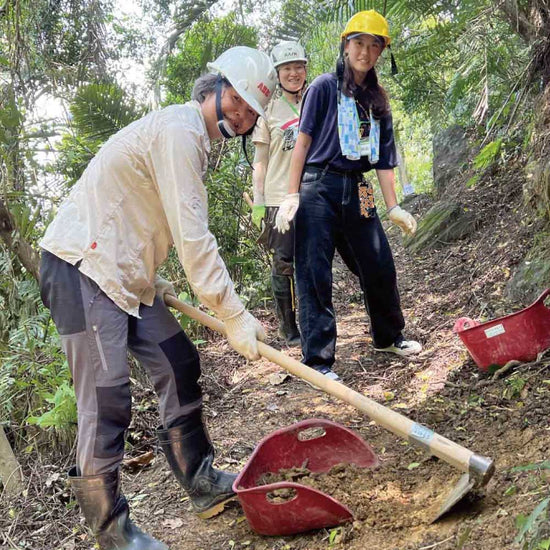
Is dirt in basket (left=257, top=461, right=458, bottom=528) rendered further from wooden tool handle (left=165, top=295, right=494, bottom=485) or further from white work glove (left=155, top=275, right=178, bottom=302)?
white work glove (left=155, top=275, right=178, bottom=302)

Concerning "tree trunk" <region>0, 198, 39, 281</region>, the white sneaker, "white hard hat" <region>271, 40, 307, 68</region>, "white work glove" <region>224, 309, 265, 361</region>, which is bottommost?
the white sneaker

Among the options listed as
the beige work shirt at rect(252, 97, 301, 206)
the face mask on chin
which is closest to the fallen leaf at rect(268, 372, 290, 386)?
the beige work shirt at rect(252, 97, 301, 206)

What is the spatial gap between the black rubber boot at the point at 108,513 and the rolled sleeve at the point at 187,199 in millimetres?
811

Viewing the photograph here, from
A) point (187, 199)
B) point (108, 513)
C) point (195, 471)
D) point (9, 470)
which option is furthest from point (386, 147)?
point (9, 470)

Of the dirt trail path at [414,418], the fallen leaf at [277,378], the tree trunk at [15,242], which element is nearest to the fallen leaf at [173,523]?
the dirt trail path at [414,418]

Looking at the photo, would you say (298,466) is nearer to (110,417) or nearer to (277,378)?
(110,417)

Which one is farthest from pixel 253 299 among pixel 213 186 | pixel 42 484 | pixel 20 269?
pixel 42 484

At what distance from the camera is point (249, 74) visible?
87.1 inches

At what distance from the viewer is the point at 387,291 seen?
375cm

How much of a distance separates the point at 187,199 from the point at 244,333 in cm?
60

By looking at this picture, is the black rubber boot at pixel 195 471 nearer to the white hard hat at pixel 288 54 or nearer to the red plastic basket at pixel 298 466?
the red plastic basket at pixel 298 466

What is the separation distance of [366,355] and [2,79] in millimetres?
3797

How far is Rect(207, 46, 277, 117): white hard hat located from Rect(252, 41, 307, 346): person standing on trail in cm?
204

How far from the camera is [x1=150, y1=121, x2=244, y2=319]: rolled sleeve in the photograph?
2109mm
